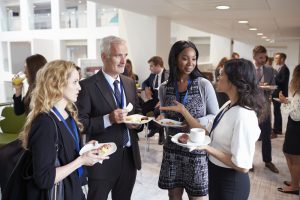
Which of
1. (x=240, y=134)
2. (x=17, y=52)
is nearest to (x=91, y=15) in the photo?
(x=17, y=52)

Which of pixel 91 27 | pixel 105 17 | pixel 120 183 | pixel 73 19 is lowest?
pixel 120 183

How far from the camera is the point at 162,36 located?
17.1 ft

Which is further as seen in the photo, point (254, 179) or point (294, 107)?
point (254, 179)

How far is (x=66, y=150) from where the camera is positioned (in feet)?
3.95

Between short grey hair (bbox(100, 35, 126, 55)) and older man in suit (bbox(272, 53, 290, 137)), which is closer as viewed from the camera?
short grey hair (bbox(100, 35, 126, 55))

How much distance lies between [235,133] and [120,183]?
0.84 m

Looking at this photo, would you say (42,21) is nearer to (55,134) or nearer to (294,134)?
(294,134)

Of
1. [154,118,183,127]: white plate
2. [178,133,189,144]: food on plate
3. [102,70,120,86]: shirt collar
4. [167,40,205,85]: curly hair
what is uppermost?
[167,40,205,85]: curly hair

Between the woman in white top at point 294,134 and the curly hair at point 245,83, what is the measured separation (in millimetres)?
1632

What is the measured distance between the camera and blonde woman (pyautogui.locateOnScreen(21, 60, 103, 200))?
1.10 m

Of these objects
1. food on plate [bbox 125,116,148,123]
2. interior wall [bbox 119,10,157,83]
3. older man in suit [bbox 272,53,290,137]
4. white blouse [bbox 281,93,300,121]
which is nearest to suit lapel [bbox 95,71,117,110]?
food on plate [bbox 125,116,148,123]

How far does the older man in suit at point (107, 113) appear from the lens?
1574 millimetres

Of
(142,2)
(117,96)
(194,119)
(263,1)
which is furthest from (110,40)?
(263,1)

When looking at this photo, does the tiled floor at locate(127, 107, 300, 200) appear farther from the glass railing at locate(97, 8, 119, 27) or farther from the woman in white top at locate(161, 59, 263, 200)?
the glass railing at locate(97, 8, 119, 27)
